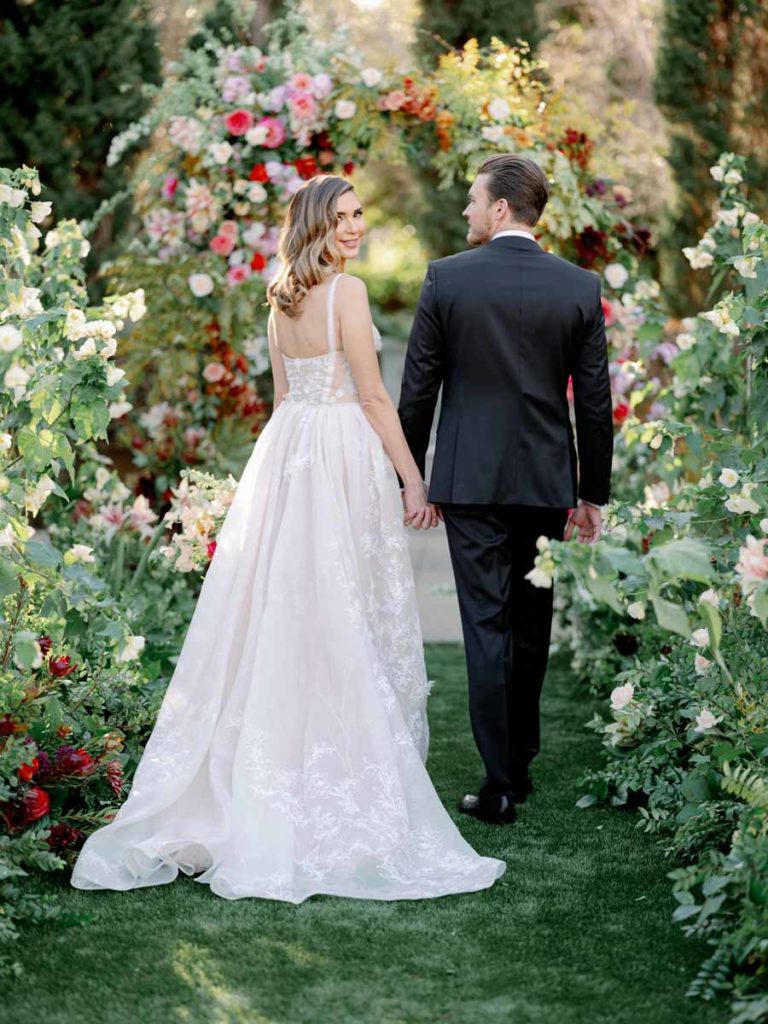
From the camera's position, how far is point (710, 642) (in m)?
2.68

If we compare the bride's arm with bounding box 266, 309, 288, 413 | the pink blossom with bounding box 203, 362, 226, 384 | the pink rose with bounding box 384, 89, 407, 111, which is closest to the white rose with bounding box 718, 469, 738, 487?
the bride's arm with bounding box 266, 309, 288, 413

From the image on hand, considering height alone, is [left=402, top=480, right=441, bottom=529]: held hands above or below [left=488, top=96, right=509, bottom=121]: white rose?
below

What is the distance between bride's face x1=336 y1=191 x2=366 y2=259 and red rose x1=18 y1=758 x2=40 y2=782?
1500mm

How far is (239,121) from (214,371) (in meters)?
1.10

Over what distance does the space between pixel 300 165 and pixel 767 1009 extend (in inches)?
Result: 168

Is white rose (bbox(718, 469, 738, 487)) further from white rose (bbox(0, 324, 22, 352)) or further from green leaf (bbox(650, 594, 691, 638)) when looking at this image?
white rose (bbox(0, 324, 22, 352))

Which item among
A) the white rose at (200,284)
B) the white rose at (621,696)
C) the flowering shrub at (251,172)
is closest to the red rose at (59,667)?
the white rose at (621,696)

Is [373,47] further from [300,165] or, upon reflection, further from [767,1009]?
[767,1009]

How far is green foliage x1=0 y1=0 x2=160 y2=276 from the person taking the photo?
271 inches

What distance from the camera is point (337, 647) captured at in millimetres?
3348

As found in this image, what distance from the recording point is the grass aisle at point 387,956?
2.51 metres

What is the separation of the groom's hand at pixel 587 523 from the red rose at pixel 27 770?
1.62 metres

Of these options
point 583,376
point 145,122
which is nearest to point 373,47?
point 145,122

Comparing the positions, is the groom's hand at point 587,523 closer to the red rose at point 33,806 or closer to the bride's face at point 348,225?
the bride's face at point 348,225
